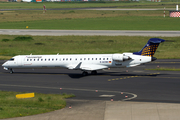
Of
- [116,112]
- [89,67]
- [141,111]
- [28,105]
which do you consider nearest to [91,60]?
[89,67]

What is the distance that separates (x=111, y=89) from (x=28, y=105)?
1006 cm

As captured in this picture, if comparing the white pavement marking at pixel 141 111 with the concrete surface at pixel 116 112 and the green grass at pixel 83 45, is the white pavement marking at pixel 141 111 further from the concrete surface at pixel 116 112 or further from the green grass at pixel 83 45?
the green grass at pixel 83 45

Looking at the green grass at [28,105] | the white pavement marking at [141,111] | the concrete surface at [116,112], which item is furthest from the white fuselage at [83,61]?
the white pavement marking at [141,111]

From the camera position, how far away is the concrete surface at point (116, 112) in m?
20.6

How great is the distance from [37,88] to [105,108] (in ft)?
40.3

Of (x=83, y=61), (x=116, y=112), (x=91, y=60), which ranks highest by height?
(x=91, y=60)

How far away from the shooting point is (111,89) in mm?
31125

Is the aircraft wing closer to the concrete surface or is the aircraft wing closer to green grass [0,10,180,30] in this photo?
the concrete surface

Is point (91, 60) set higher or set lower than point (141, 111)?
higher

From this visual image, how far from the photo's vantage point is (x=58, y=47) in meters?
65.5

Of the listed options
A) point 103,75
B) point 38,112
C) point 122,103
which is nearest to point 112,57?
point 103,75

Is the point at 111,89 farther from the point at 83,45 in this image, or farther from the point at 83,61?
the point at 83,45

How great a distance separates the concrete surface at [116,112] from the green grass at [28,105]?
2.97ft

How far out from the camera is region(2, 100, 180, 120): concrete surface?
67.5ft
